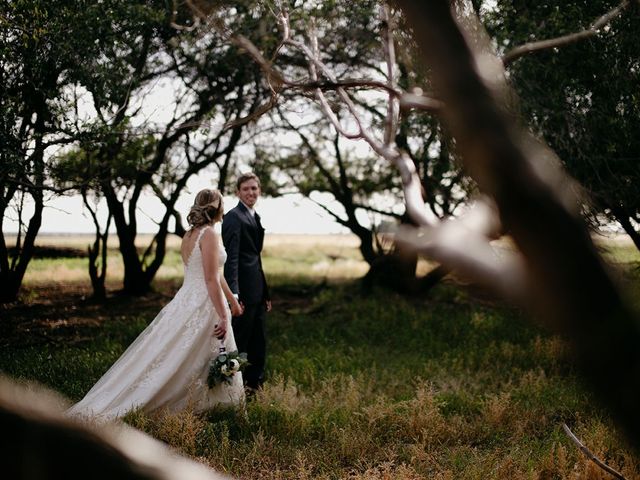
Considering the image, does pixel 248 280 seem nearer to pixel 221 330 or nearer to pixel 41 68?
pixel 221 330

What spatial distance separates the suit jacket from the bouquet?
1.02 m

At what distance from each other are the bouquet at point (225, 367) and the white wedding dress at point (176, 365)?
0.14m

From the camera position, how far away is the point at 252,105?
1530 centimetres

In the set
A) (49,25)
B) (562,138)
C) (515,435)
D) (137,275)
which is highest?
(49,25)

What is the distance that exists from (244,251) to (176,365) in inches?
64.4

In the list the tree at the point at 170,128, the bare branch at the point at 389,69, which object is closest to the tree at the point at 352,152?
the tree at the point at 170,128

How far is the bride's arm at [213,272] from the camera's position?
6715 millimetres

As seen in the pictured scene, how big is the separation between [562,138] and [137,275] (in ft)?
33.5

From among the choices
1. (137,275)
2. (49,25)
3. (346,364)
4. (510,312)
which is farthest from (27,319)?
(510,312)

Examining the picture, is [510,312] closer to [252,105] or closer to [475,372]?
[475,372]

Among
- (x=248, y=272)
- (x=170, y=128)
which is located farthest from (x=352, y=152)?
(x=248, y=272)

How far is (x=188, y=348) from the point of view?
22.4 ft

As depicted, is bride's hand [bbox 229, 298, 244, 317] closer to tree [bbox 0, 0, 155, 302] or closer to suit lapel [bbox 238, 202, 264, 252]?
suit lapel [bbox 238, 202, 264, 252]

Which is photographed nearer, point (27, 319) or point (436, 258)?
point (436, 258)
